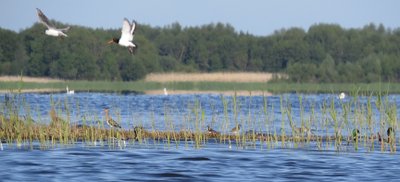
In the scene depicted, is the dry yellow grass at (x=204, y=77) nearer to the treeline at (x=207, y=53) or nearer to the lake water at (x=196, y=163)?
the treeline at (x=207, y=53)


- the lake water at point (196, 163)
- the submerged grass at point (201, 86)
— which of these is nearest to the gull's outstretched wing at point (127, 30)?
the lake water at point (196, 163)

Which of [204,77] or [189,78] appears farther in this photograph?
[189,78]

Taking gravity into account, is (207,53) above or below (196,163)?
above

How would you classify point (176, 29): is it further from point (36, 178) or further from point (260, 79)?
point (36, 178)

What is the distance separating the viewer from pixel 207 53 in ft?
234

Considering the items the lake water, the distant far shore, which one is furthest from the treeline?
the lake water

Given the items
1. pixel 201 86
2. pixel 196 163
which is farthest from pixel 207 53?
pixel 196 163

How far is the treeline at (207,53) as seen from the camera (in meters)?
61.2

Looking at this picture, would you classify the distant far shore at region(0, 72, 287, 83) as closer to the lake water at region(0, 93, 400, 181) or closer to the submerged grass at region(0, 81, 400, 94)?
the submerged grass at region(0, 81, 400, 94)

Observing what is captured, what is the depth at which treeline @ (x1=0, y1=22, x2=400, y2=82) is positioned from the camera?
61188 mm

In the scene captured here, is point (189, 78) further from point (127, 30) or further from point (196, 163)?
point (196, 163)

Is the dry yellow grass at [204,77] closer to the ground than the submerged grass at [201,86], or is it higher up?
higher up

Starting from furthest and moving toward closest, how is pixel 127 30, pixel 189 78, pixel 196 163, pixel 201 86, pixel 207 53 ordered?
pixel 207 53
pixel 189 78
pixel 201 86
pixel 127 30
pixel 196 163

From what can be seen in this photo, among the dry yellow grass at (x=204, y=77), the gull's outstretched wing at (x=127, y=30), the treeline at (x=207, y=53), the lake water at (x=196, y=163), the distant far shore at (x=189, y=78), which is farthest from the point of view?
the treeline at (x=207, y=53)
